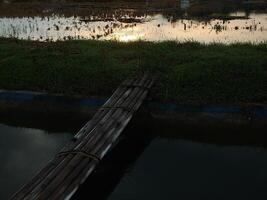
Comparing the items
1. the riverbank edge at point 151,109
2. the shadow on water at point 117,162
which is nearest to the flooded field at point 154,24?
the riverbank edge at point 151,109

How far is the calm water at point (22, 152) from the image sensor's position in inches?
283

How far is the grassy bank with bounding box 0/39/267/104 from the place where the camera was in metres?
9.69

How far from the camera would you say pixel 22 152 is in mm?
8258

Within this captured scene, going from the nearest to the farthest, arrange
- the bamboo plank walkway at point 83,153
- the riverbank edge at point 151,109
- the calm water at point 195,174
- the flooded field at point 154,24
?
the bamboo plank walkway at point 83,153, the calm water at point 195,174, the riverbank edge at point 151,109, the flooded field at point 154,24

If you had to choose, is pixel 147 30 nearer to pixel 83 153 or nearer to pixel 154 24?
pixel 154 24

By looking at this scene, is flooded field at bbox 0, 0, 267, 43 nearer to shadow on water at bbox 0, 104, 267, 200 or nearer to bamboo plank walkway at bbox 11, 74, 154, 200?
shadow on water at bbox 0, 104, 267, 200

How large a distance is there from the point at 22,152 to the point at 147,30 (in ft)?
43.0

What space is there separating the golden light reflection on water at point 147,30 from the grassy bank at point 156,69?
3.67 m

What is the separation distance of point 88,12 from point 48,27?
857cm

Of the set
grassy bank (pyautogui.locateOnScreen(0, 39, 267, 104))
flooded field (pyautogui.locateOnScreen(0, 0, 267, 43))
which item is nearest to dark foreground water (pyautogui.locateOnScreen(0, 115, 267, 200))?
grassy bank (pyautogui.locateOnScreen(0, 39, 267, 104))

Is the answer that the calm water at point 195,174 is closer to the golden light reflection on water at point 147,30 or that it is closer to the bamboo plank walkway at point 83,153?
the bamboo plank walkway at point 83,153

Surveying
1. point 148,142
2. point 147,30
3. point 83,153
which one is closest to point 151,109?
point 148,142

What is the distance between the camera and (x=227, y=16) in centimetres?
2478

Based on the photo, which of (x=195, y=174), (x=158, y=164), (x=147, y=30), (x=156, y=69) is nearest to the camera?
(x=195, y=174)
